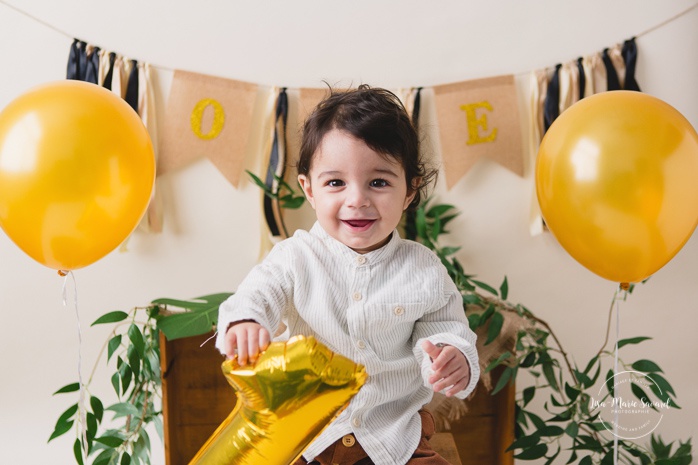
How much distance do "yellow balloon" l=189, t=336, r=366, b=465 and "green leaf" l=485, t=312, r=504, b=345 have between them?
2.02 ft

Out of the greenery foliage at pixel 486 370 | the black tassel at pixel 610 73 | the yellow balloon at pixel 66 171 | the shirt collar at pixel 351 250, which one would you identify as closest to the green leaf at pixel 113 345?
the greenery foliage at pixel 486 370

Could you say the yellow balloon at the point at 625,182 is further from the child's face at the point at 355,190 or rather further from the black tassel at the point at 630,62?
the black tassel at the point at 630,62

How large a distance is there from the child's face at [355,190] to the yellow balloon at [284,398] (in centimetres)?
23

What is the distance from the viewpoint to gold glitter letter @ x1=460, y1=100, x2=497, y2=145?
1.67 m

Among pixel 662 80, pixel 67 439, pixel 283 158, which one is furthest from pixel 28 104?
pixel 662 80

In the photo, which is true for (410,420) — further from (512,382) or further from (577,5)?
(577,5)

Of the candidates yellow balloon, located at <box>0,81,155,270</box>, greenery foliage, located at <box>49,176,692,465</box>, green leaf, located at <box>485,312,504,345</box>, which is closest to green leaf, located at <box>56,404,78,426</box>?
greenery foliage, located at <box>49,176,692,465</box>

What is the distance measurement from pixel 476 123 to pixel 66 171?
92cm

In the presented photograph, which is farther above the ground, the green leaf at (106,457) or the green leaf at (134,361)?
the green leaf at (134,361)

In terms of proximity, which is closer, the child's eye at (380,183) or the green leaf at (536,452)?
the child's eye at (380,183)

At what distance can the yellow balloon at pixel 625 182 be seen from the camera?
1.14 metres

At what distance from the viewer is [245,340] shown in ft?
3.11

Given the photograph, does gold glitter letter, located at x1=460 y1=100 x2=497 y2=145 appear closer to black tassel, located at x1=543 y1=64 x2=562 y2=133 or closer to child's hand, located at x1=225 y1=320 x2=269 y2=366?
black tassel, located at x1=543 y1=64 x2=562 y2=133

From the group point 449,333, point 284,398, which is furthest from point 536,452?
point 284,398
